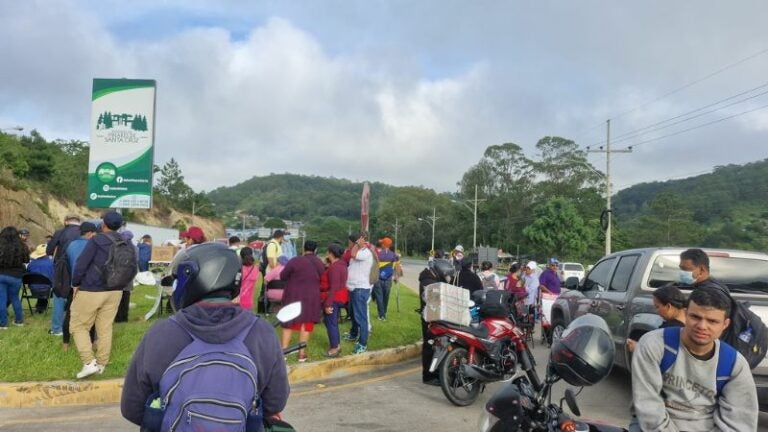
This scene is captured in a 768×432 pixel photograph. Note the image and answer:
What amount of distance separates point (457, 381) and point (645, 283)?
93.2 inches

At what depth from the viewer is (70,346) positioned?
302 inches

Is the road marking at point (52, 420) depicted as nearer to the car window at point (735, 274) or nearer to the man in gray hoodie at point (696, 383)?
the man in gray hoodie at point (696, 383)

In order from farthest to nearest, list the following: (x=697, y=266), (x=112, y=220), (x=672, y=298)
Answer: (x=112, y=220), (x=697, y=266), (x=672, y=298)

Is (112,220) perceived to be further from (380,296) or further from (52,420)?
(380,296)

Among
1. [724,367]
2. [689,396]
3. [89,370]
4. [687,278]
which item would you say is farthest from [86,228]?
[724,367]

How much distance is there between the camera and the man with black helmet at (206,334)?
2.12m

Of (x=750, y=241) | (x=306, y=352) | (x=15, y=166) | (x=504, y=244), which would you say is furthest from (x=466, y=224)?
(x=306, y=352)

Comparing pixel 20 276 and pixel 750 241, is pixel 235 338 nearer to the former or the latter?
pixel 20 276

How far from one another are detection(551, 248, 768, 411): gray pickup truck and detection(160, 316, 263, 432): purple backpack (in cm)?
481

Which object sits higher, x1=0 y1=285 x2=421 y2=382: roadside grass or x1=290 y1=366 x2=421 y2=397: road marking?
x1=0 y1=285 x2=421 y2=382: roadside grass

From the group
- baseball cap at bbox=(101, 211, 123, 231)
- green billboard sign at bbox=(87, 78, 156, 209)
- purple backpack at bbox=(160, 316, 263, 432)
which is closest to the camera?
purple backpack at bbox=(160, 316, 263, 432)

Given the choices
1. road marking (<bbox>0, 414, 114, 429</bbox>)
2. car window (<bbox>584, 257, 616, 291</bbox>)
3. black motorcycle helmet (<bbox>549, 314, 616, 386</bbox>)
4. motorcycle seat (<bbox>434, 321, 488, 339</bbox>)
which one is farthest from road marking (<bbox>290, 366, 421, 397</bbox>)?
black motorcycle helmet (<bbox>549, 314, 616, 386</bbox>)

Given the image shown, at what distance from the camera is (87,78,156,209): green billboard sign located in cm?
1063

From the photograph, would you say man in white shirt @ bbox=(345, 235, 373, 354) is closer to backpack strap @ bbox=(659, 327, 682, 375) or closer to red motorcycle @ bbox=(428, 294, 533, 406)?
red motorcycle @ bbox=(428, 294, 533, 406)
